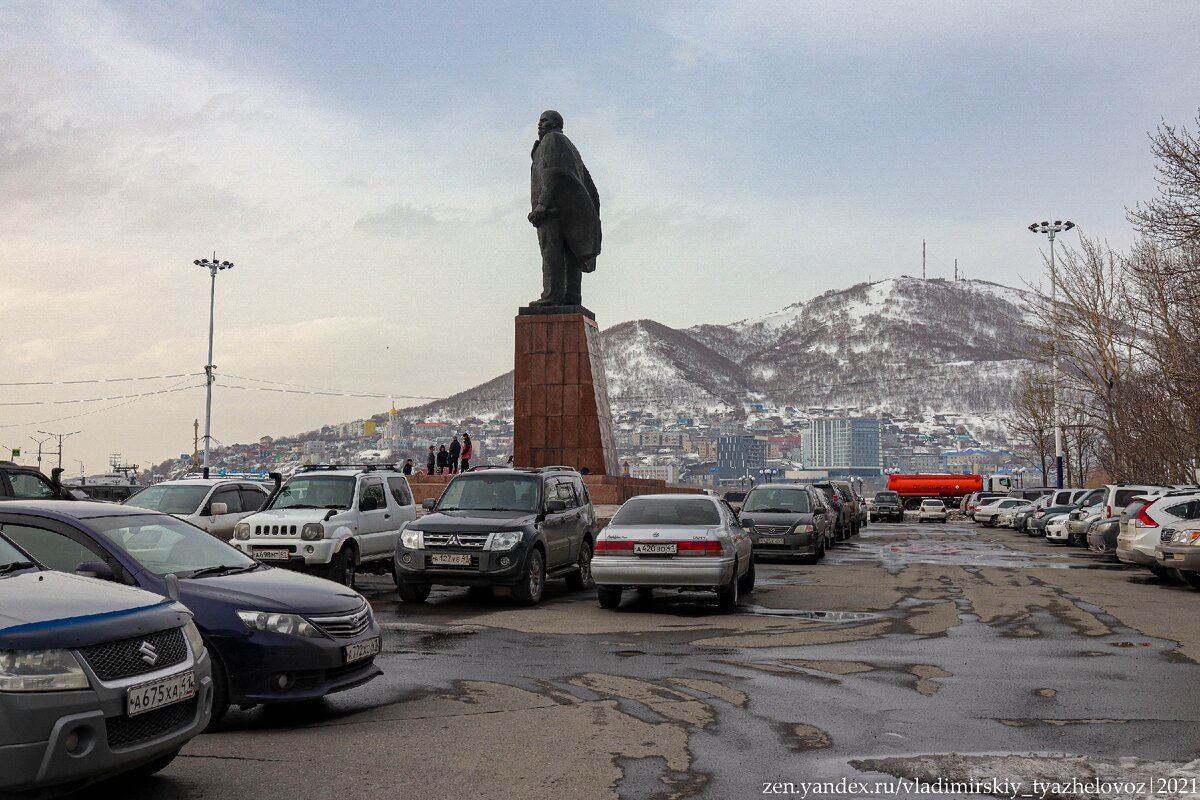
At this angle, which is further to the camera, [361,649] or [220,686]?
[361,649]

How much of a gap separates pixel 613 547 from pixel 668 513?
94 centimetres

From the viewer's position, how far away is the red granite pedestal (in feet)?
100

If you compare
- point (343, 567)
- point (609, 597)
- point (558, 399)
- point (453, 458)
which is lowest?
point (609, 597)

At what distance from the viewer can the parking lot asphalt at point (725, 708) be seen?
5.98 m

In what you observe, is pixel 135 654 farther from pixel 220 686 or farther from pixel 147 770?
pixel 220 686

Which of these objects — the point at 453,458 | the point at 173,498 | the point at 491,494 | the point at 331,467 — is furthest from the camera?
the point at 453,458

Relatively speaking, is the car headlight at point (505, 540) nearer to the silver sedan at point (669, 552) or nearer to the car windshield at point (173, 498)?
the silver sedan at point (669, 552)

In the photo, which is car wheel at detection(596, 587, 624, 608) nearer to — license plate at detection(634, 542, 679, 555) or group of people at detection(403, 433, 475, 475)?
license plate at detection(634, 542, 679, 555)

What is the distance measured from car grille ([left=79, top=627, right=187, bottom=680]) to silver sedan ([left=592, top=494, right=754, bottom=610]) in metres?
8.37

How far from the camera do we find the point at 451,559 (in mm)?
14125

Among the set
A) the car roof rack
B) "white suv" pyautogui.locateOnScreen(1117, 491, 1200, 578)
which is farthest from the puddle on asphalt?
"white suv" pyautogui.locateOnScreen(1117, 491, 1200, 578)

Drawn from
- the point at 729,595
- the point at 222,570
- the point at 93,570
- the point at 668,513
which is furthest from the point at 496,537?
the point at 93,570

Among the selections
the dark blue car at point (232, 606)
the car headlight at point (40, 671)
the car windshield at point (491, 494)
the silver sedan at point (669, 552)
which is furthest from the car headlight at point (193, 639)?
the car windshield at point (491, 494)

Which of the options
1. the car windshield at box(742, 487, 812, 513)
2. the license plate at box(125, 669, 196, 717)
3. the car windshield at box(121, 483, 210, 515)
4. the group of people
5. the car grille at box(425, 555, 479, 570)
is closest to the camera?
A: the license plate at box(125, 669, 196, 717)
